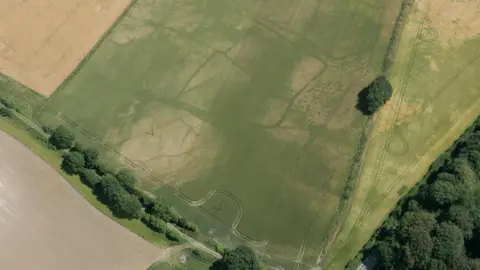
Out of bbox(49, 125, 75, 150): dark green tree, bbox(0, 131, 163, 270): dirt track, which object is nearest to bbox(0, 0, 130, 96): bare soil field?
bbox(49, 125, 75, 150): dark green tree

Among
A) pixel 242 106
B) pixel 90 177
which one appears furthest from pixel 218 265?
pixel 242 106

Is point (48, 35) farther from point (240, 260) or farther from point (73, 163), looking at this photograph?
point (240, 260)

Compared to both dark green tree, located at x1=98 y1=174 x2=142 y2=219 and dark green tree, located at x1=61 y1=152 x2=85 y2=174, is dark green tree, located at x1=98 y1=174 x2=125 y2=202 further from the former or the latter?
dark green tree, located at x1=61 y1=152 x2=85 y2=174

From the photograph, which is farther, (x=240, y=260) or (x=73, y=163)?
(x=73, y=163)

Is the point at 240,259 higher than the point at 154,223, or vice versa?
the point at 240,259

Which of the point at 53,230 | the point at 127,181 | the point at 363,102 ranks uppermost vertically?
the point at 363,102

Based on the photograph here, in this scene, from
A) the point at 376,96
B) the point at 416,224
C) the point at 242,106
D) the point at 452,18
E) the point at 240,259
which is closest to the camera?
the point at 240,259

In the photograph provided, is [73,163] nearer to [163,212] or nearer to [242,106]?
[163,212]

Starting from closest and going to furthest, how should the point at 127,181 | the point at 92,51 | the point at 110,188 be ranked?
the point at 110,188 < the point at 127,181 < the point at 92,51
